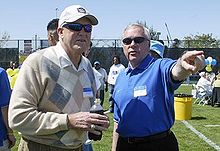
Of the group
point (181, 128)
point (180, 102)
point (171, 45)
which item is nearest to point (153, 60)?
point (181, 128)

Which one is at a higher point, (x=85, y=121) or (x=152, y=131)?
(x=85, y=121)

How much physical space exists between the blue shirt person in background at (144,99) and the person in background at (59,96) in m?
0.63

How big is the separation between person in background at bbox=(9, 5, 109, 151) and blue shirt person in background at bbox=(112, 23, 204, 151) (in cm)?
63

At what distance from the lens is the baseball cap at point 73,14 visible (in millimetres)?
3109

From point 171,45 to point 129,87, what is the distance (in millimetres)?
34562

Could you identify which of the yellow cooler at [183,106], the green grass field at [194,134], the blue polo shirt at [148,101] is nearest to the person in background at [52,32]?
the blue polo shirt at [148,101]

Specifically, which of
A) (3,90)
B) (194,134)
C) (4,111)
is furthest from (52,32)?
(194,134)

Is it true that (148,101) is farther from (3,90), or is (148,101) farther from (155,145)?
(3,90)

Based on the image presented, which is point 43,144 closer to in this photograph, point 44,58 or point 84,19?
point 44,58

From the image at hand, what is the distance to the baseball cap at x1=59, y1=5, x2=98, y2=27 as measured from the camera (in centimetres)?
311

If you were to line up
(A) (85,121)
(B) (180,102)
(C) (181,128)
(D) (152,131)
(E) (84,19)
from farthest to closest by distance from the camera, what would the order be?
(B) (180,102), (C) (181,128), (D) (152,131), (E) (84,19), (A) (85,121)

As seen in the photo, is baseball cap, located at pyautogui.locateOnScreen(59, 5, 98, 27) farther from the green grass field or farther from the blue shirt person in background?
the green grass field

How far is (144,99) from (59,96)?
0.92 meters

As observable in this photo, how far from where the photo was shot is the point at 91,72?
3445 mm
